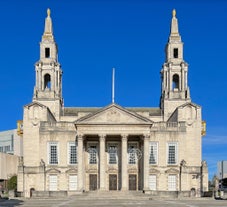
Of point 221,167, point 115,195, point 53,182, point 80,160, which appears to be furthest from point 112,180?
point 221,167

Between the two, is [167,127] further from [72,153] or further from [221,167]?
[221,167]

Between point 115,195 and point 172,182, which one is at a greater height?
point 172,182

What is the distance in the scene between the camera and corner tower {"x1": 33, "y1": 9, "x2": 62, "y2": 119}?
76.9m

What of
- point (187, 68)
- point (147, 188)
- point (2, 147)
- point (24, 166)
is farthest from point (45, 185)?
point (2, 147)

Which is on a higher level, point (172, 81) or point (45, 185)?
point (172, 81)

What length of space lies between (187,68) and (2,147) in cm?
9445

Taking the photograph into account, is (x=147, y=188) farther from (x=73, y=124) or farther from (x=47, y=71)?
(x=47, y=71)

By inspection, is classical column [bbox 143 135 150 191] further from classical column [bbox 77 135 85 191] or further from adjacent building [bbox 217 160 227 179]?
adjacent building [bbox 217 160 227 179]

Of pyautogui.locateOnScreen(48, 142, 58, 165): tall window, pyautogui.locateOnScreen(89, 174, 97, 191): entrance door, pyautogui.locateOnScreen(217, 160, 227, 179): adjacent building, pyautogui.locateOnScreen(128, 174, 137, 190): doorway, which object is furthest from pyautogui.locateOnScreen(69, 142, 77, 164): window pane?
pyautogui.locateOnScreen(217, 160, 227, 179): adjacent building

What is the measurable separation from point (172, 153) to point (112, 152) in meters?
8.42

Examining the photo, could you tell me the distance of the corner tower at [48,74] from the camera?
76.9 metres

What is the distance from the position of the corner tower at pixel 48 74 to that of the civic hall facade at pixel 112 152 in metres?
4.44

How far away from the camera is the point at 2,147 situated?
158m

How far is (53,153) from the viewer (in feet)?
227
